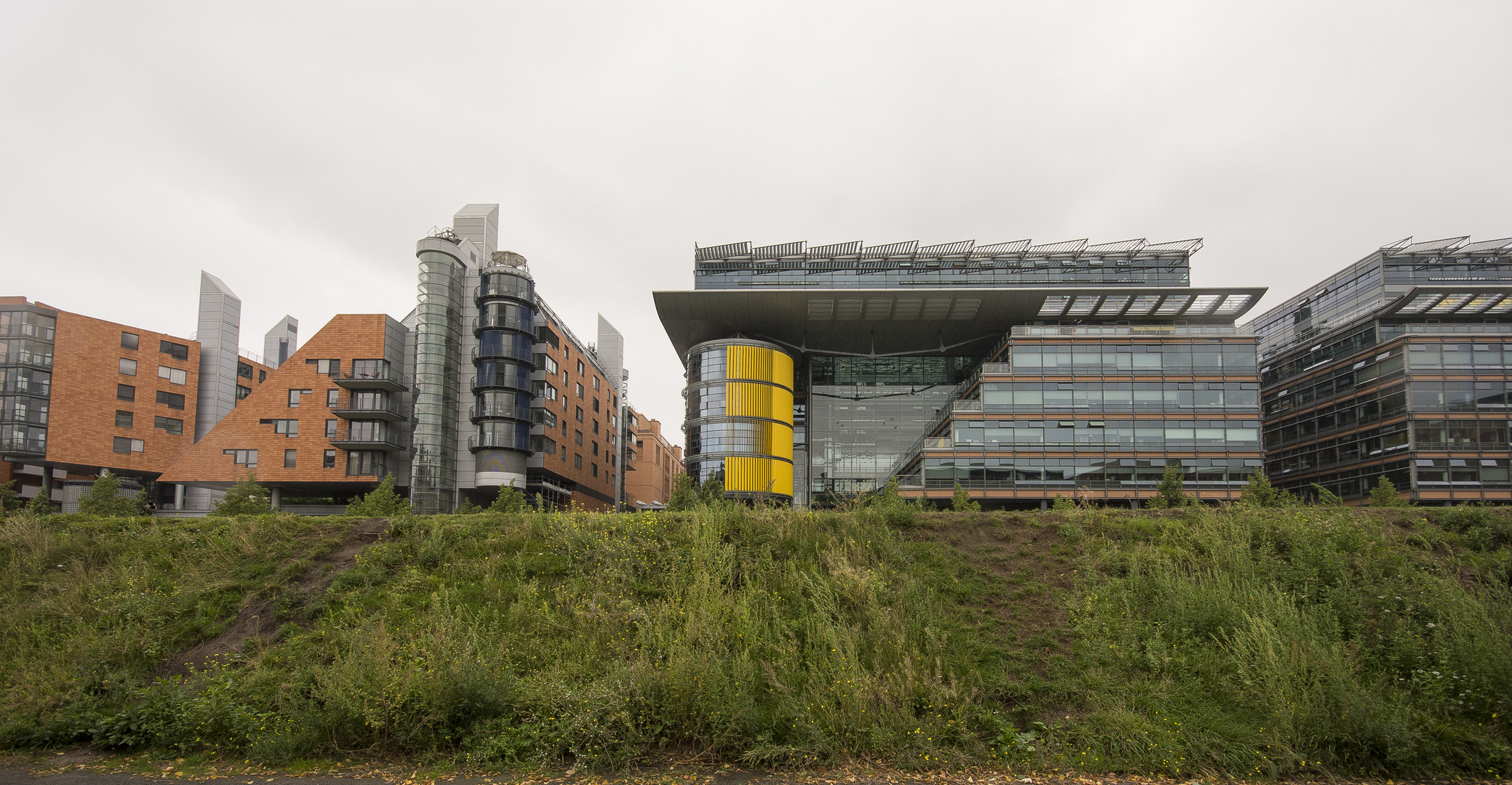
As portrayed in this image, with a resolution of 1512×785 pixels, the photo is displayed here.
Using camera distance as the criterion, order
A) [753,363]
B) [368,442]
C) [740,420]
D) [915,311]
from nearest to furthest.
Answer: [368,442] < [915,311] < [740,420] < [753,363]

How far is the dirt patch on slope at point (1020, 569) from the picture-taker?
13.0 metres

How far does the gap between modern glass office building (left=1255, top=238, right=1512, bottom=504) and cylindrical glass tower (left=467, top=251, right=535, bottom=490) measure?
2200 inches

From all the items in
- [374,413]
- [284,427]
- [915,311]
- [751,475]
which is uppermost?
[915,311]

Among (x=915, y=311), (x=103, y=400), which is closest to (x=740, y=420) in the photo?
(x=915, y=311)

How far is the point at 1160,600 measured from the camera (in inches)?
529

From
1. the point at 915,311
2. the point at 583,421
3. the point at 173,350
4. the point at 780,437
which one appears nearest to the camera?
the point at 915,311

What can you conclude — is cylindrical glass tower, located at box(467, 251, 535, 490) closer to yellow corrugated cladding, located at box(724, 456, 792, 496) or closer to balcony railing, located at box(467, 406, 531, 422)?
balcony railing, located at box(467, 406, 531, 422)

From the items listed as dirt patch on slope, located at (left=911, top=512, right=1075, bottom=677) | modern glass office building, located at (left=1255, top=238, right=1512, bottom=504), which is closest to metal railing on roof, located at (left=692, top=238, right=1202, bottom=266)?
modern glass office building, located at (left=1255, top=238, right=1512, bottom=504)

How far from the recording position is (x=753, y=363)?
63.8 metres

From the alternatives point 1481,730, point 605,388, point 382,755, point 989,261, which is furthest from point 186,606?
point 605,388

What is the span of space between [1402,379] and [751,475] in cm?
4651

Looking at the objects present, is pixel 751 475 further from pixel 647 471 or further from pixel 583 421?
pixel 647 471

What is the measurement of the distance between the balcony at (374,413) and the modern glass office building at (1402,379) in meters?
65.8

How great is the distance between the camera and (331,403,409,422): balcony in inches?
2372
